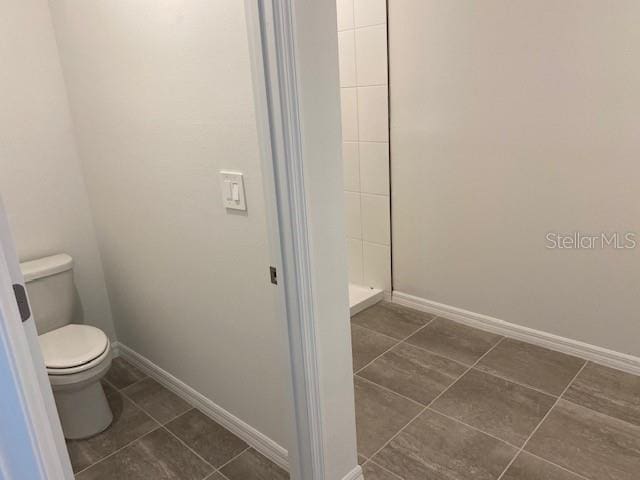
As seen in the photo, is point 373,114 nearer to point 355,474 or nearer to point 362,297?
point 362,297

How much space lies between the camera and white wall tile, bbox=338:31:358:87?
286cm

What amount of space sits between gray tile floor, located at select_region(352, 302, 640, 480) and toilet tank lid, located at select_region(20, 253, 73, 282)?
4.91ft

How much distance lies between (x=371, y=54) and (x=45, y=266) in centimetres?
203

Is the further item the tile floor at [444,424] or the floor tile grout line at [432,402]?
the floor tile grout line at [432,402]

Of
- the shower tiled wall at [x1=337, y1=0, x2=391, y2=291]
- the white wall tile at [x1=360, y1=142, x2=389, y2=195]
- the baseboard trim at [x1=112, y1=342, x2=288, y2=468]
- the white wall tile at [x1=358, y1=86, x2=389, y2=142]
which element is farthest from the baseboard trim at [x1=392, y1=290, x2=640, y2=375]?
the baseboard trim at [x1=112, y1=342, x2=288, y2=468]

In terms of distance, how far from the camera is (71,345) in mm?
2096

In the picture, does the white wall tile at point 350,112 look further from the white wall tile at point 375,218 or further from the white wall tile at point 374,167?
the white wall tile at point 375,218

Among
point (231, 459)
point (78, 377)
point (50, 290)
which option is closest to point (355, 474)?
point (231, 459)

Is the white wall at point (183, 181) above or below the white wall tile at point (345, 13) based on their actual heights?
below

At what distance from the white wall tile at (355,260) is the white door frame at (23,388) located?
8.03 feet

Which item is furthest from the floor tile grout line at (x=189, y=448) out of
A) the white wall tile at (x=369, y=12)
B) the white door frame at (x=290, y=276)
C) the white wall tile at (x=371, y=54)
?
the white wall tile at (x=369, y=12)

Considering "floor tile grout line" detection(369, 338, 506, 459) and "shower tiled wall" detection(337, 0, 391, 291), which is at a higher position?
"shower tiled wall" detection(337, 0, 391, 291)

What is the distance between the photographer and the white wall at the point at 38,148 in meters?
2.13

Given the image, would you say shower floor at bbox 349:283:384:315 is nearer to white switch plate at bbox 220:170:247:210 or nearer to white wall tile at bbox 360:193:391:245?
white wall tile at bbox 360:193:391:245
